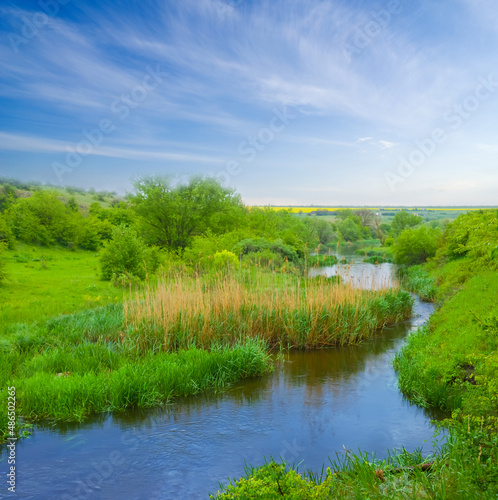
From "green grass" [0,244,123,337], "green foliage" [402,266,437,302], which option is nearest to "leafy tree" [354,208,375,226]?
"green foliage" [402,266,437,302]

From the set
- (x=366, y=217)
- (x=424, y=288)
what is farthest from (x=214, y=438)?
(x=366, y=217)

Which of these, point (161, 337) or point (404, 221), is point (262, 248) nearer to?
point (161, 337)

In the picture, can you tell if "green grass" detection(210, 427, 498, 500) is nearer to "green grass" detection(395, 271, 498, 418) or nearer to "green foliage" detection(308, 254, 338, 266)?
"green grass" detection(395, 271, 498, 418)

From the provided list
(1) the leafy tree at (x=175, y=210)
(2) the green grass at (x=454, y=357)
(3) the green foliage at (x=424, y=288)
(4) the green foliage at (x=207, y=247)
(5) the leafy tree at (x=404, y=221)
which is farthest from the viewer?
(5) the leafy tree at (x=404, y=221)

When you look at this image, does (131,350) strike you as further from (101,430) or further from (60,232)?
(60,232)

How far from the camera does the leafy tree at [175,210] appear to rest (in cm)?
3162

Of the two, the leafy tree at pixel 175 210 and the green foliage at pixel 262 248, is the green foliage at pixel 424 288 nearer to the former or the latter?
the green foliage at pixel 262 248

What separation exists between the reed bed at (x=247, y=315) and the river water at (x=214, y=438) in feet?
6.61

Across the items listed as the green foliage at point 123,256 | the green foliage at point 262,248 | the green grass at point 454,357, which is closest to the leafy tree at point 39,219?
the green foliage at point 123,256

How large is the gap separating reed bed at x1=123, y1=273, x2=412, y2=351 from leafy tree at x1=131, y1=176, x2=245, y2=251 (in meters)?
20.3

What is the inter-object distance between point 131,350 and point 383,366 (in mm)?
6139

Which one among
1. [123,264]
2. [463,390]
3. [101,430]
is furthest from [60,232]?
[463,390]

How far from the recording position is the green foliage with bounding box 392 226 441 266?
33.8m

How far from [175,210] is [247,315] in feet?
73.6
